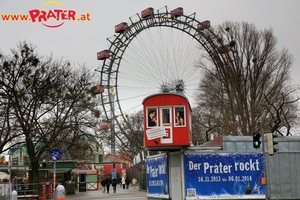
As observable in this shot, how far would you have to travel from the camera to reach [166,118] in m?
28.6

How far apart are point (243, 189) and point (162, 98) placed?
687 centimetres

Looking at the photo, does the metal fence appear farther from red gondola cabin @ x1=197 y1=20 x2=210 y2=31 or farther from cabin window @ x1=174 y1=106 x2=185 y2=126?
red gondola cabin @ x1=197 y1=20 x2=210 y2=31

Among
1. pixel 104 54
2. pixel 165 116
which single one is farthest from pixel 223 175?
pixel 104 54

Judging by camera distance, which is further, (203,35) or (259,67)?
(203,35)

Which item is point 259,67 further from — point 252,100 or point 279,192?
point 279,192

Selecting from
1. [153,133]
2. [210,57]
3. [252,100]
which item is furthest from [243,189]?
[210,57]

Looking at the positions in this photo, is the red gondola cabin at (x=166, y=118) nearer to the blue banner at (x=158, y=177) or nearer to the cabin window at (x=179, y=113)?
the cabin window at (x=179, y=113)

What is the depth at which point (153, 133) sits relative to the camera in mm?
28016

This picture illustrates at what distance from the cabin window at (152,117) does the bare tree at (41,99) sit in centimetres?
1297

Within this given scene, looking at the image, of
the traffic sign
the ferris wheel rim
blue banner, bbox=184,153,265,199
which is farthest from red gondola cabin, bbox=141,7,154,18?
the traffic sign

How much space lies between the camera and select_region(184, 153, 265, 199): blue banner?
28.0 meters

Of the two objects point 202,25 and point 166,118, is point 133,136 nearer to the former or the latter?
point 202,25

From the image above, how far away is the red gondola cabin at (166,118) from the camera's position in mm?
28000

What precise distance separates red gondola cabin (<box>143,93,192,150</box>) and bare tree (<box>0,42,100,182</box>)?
43.0 ft
